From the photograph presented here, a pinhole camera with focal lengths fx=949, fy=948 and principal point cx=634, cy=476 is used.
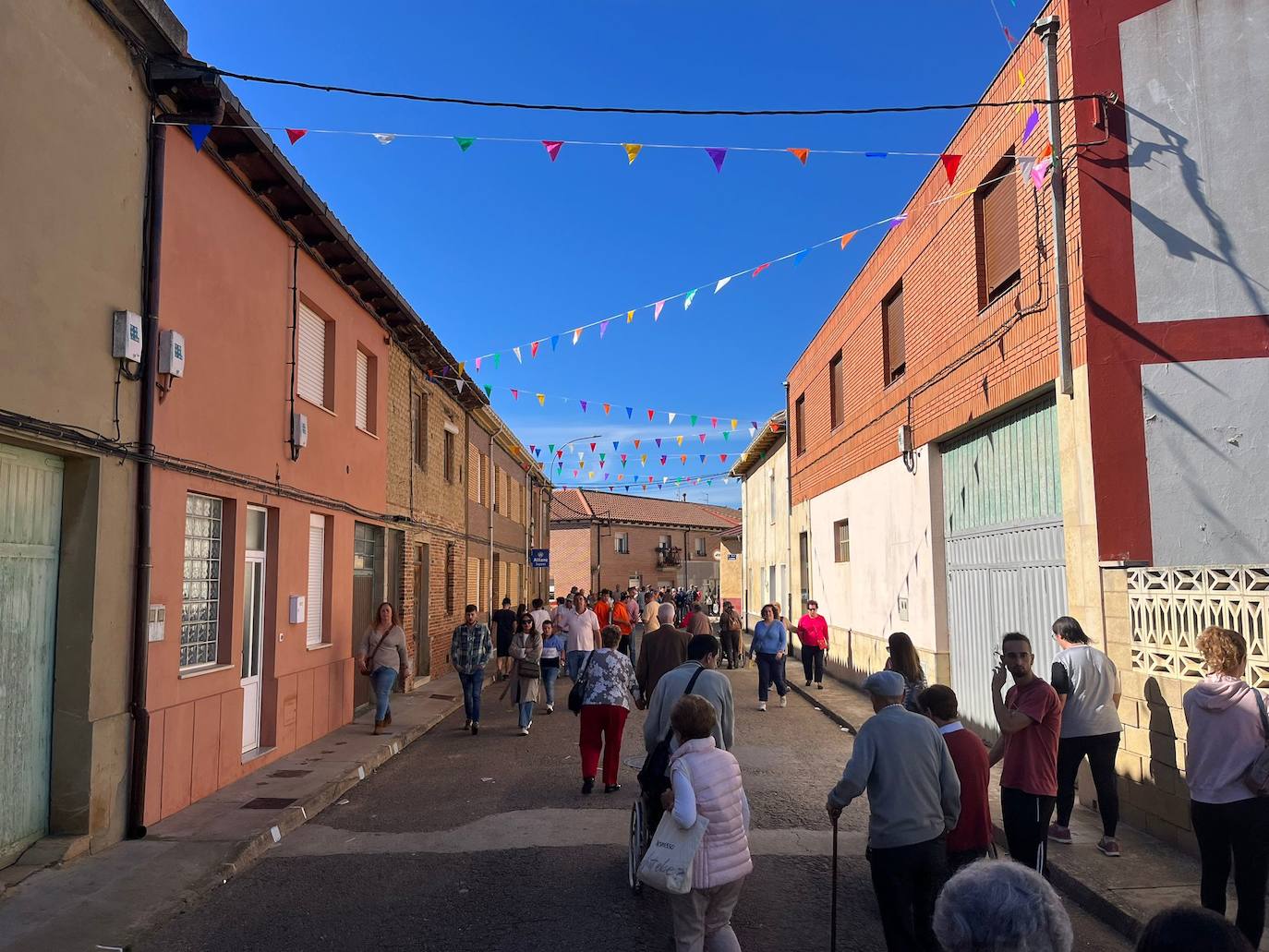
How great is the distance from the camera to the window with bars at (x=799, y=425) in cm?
2273

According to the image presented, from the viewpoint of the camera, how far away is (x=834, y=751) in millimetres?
10891

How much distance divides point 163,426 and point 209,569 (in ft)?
6.06

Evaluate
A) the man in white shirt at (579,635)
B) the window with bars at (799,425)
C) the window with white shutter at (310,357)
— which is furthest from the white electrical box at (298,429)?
the window with bars at (799,425)

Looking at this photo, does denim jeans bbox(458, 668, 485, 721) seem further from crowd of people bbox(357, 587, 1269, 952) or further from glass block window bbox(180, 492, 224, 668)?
crowd of people bbox(357, 587, 1269, 952)

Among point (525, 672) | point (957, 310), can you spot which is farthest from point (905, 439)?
point (525, 672)

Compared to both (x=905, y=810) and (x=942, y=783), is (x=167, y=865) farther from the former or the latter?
(x=942, y=783)

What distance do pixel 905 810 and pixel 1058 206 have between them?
6.25m

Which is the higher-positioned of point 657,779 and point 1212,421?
point 1212,421

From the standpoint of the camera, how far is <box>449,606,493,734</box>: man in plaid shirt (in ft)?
39.9

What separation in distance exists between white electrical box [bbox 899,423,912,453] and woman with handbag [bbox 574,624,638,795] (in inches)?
236

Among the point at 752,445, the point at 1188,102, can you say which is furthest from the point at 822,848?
the point at 752,445

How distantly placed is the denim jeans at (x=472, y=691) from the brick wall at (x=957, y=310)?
6.55m

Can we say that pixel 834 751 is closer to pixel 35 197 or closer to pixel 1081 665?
pixel 1081 665

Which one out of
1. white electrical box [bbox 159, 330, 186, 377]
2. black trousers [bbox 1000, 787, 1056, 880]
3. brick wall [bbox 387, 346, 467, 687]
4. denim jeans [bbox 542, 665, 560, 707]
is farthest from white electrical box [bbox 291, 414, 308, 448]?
black trousers [bbox 1000, 787, 1056, 880]
